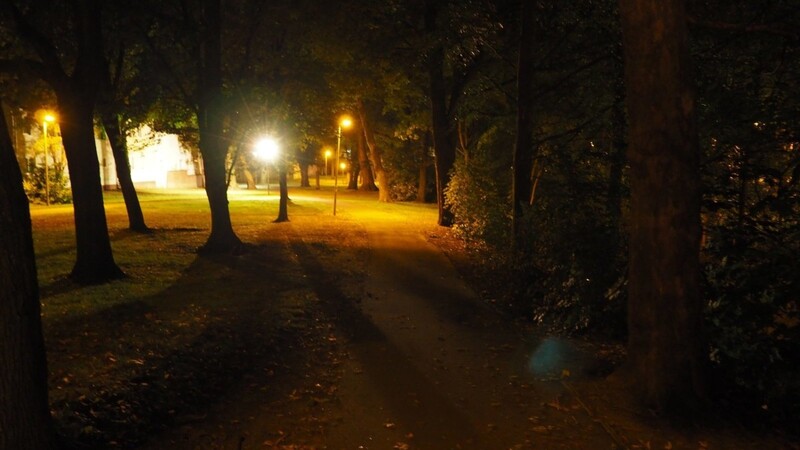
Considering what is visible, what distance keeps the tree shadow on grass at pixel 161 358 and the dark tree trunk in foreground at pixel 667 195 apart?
12.9ft

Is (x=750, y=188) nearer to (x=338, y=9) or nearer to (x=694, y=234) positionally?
(x=694, y=234)

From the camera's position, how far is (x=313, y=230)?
2164cm

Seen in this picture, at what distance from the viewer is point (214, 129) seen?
1466cm

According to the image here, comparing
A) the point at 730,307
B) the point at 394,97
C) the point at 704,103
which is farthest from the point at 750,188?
the point at 394,97

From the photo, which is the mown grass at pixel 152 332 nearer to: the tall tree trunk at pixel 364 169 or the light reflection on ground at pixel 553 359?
the light reflection on ground at pixel 553 359

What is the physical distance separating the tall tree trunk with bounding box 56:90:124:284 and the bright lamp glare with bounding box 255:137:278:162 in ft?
43.9

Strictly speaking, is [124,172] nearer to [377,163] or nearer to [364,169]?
[377,163]

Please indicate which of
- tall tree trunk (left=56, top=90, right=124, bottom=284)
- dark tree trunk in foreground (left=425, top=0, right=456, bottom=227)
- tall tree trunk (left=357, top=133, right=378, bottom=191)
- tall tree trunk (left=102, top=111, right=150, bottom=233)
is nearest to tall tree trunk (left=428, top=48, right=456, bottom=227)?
dark tree trunk in foreground (left=425, top=0, right=456, bottom=227)

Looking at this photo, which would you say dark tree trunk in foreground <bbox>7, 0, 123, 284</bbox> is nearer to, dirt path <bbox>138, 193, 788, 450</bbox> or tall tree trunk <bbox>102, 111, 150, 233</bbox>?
dirt path <bbox>138, 193, 788, 450</bbox>

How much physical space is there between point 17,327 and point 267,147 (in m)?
21.5

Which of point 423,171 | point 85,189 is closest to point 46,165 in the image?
point 85,189

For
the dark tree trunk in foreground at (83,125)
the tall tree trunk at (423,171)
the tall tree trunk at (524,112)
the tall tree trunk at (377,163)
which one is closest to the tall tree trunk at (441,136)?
the tall tree trunk at (524,112)

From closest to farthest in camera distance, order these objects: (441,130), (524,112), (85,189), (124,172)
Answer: (85,189)
(524,112)
(124,172)
(441,130)

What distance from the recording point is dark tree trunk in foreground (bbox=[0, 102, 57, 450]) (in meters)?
3.91
